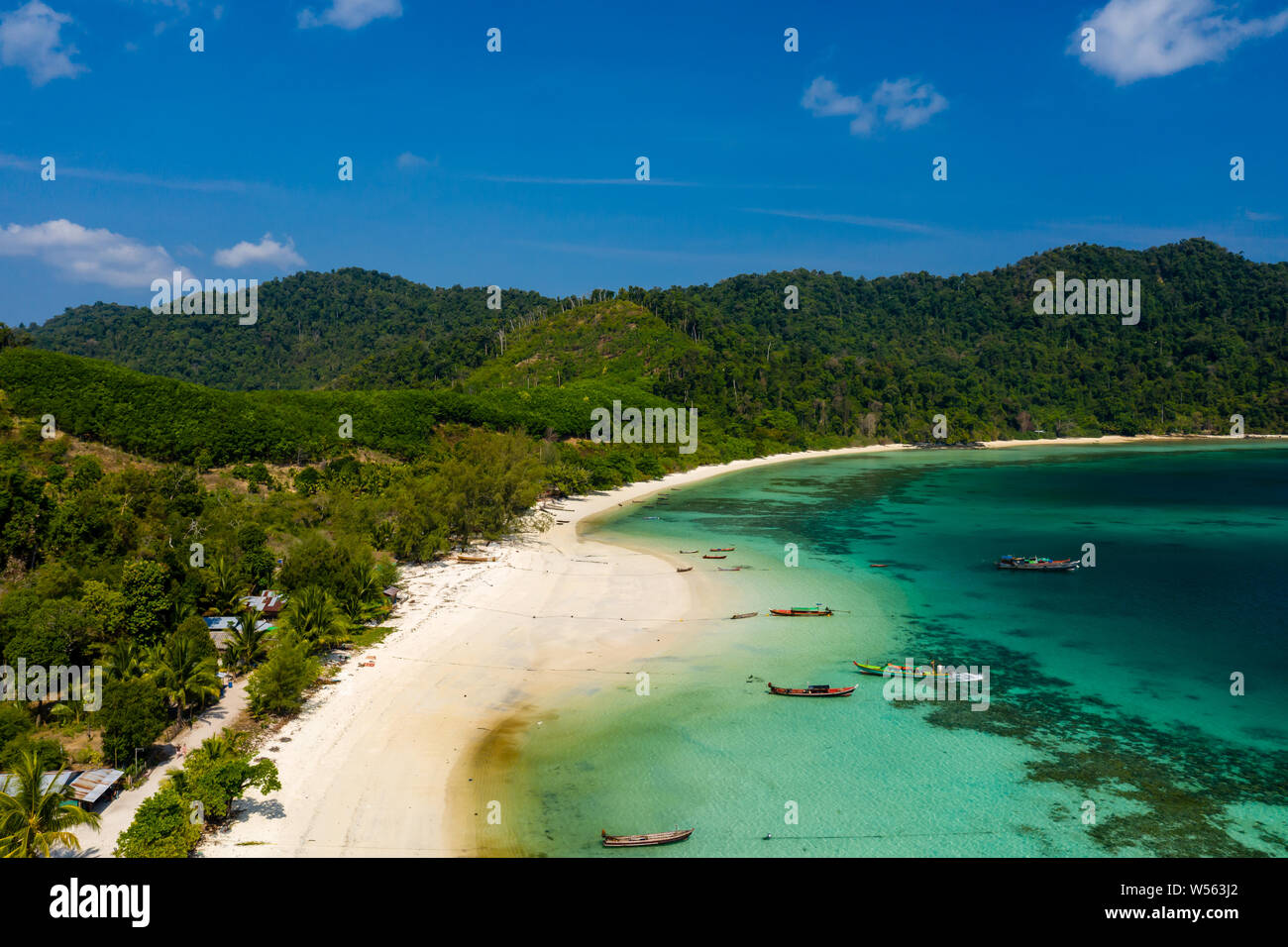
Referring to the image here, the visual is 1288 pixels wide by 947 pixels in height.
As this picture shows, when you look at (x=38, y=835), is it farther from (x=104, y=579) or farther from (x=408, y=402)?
(x=408, y=402)

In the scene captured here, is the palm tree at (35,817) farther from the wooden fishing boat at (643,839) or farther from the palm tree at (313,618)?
the wooden fishing boat at (643,839)

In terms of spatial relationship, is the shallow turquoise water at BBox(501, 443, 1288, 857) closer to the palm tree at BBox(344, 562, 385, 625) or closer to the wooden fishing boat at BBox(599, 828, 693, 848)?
the wooden fishing boat at BBox(599, 828, 693, 848)

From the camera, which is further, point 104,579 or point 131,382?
point 131,382

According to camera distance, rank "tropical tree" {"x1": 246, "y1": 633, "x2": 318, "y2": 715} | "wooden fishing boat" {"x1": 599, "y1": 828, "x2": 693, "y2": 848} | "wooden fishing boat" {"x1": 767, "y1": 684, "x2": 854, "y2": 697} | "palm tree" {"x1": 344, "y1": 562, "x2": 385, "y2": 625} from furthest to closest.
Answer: "palm tree" {"x1": 344, "y1": 562, "x2": 385, "y2": 625}, "wooden fishing boat" {"x1": 767, "y1": 684, "x2": 854, "y2": 697}, "tropical tree" {"x1": 246, "y1": 633, "x2": 318, "y2": 715}, "wooden fishing boat" {"x1": 599, "y1": 828, "x2": 693, "y2": 848}

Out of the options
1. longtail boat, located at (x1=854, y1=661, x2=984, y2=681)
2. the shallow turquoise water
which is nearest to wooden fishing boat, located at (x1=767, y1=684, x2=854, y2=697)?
the shallow turquoise water

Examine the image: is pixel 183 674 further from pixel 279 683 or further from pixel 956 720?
pixel 956 720

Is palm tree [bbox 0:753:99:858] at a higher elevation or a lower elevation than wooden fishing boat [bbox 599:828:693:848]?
higher
